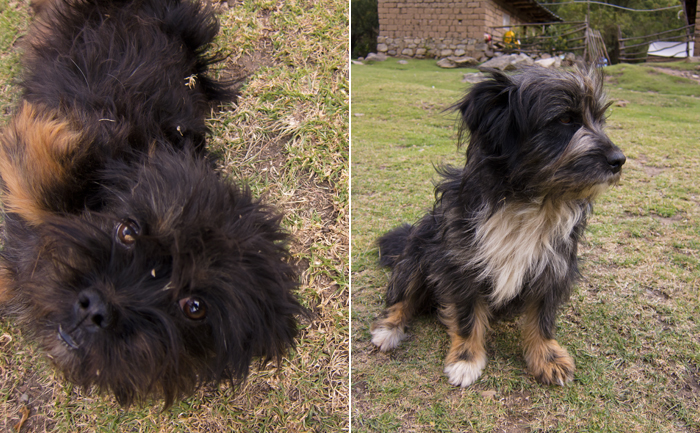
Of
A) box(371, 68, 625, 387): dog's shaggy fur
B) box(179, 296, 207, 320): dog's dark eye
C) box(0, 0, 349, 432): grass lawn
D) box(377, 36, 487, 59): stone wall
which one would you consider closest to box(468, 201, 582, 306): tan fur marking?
box(371, 68, 625, 387): dog's shaggy fur

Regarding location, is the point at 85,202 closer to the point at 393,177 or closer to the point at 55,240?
the point at 55,240

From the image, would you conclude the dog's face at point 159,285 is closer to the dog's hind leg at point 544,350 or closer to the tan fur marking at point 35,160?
the tan fur marking at point 35,160

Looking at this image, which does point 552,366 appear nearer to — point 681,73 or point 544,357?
point 544,357

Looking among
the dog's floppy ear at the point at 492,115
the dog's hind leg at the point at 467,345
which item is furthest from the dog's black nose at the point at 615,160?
the dog's hind leg at the point at 467,345

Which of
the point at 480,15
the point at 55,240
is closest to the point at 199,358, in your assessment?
the point at 55,240

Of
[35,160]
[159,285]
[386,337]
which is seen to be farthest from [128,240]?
[386,337]
